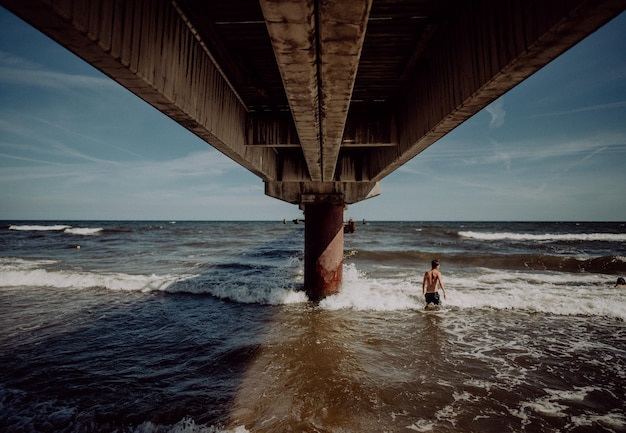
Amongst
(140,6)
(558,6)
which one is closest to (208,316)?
(140,6)

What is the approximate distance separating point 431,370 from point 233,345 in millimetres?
3917

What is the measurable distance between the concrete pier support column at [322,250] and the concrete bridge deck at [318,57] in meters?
4.03

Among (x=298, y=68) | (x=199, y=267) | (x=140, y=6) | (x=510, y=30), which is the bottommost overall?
(x=199, y=267)

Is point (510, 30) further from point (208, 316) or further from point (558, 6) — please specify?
point (208, 316)

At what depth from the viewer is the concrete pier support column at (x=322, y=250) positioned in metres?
9.79

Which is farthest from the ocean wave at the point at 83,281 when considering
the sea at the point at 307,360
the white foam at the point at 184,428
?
the white foam at the point at 184,428

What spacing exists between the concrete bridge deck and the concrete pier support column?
13.2 feet

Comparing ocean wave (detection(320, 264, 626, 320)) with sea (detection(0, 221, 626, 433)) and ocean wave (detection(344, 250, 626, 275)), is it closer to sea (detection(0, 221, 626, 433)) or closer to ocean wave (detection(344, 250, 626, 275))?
sea (detection(0, 221, 626, 433))

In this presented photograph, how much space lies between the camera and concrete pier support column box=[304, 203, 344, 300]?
9.79 meters

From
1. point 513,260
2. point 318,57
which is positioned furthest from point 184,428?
point 513,260

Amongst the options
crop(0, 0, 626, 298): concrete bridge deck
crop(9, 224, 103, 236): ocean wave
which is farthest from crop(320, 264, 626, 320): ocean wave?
crop(9, 224, 103, 236): ocean wave

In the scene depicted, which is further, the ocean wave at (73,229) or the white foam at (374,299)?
the ocean wave at (73,229)

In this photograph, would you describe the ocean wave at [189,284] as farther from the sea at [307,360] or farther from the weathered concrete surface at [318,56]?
the weathered concrete surface at [318,56]

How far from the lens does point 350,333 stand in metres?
7.27
